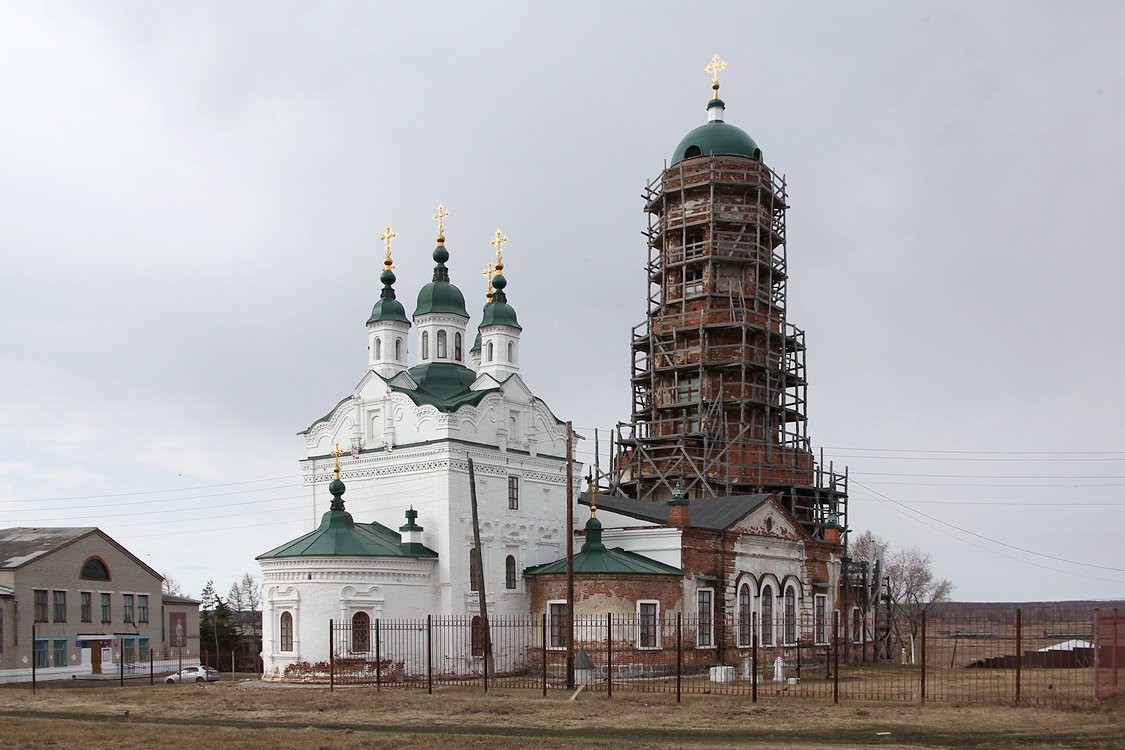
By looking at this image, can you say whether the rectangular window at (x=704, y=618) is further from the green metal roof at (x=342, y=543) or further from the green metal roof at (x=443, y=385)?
the green metal roof at (x=443, y=385)

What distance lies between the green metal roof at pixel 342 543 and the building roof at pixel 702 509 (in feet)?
25.5

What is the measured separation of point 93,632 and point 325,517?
1568 centimetres

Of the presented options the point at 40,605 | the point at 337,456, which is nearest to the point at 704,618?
the point at 337,456

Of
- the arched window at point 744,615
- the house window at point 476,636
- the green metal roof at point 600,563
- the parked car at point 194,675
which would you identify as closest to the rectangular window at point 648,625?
the green metal roof at point 600,563

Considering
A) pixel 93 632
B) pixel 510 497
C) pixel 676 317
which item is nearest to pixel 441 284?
pixel 510 497

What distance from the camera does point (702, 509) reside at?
44156mm

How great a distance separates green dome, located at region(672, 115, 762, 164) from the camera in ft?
184

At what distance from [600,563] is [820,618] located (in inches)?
502

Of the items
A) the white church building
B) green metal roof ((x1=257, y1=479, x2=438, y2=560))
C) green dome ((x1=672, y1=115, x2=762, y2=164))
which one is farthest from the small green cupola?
green metal roof ((x1=257, y1=479, x2=438, y2=560))

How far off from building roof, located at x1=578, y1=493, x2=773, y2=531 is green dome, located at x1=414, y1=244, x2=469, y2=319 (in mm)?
7868

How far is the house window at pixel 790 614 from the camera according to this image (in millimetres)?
43875

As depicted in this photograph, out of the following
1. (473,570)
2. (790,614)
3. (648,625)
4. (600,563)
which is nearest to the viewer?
(648,625)

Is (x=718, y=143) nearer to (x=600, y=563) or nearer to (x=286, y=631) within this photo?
(x=600, y=563)

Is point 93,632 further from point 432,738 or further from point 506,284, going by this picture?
point 432,738
